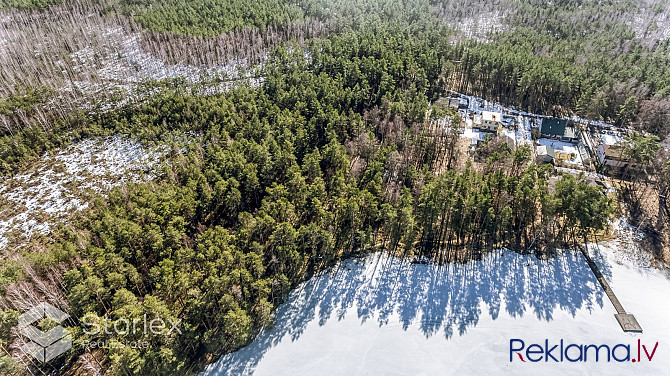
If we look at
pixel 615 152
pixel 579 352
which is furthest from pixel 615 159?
pixel 579 352

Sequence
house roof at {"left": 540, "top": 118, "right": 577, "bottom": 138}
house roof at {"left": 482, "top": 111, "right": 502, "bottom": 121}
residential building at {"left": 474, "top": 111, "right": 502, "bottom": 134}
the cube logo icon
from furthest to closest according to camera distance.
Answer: house roof at {"left": 482, "top": 111, "right": 502, "bottom": 121} < residential building at {"left": 474, "top": 111, "right": 502, "bottom": 134} < house roof at {"left": 540, "top": 118, "right": 577, "bottom": 138} < the cube logo icon

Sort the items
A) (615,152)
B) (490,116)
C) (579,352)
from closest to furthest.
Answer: (579,352) < (615,152) < (490,116)

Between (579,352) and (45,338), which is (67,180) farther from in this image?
(579,352)

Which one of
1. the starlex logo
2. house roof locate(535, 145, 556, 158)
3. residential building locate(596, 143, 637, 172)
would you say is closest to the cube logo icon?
the starlex logo

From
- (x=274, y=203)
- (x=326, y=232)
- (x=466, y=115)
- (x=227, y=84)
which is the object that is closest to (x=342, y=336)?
(x=326, y=232)

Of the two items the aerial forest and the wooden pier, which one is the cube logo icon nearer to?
the aerial forest
